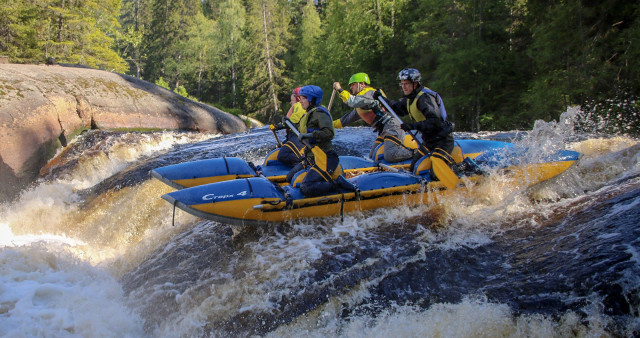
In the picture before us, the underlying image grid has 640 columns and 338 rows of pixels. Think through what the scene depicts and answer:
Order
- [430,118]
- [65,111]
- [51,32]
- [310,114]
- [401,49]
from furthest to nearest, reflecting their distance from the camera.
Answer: [401,49] < [51,32] < [65,111] < [430,118] < [310,114]

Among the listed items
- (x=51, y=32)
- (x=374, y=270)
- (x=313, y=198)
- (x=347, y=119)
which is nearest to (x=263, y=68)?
(x=51, y=32)

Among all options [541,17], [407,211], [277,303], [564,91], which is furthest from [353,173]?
[541,17]

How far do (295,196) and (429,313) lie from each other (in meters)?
2.56

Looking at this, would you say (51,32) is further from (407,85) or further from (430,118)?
(430,118)

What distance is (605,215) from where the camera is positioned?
→ 456 cm

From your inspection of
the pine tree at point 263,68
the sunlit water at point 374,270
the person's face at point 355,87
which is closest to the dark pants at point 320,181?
the sunlit water at point 374,270

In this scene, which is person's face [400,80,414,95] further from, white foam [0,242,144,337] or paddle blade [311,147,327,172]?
white foam [0,242,144,337]

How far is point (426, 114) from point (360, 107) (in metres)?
1.33

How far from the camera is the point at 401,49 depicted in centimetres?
2620

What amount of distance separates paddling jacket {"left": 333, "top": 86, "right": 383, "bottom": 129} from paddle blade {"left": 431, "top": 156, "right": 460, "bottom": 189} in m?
1.47

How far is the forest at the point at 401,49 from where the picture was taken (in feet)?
41.9

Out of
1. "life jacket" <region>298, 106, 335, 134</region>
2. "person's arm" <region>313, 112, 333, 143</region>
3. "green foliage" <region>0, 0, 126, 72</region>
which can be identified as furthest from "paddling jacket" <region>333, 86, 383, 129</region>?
"green foliage" <region>0, 0, 126, 72</region>

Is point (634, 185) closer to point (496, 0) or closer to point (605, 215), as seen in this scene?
point (605, 215)

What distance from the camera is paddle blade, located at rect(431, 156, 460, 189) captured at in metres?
5.92
